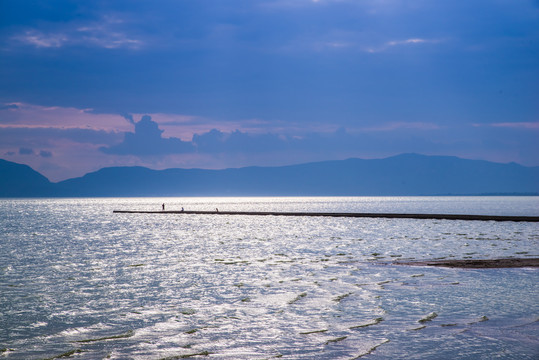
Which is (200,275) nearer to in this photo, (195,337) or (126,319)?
(126,319)

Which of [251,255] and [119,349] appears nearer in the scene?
[119,349]

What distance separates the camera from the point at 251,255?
130 ft

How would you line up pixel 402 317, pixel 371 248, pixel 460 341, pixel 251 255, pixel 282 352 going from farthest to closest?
1. pixel 371 248
2. pixel 251 255
3. pixel 402 317
4. pixel 460 341
5. pixel 282 352

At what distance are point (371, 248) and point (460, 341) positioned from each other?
3121 centimetres

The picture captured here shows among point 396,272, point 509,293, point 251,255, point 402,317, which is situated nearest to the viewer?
point 402,317

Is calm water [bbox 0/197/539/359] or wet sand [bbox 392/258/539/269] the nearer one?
calm water [bbox 0/197/539/359]

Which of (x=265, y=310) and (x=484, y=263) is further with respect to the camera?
(x=484, y=263)

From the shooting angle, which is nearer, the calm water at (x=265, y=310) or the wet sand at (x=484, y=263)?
the calm water at (x=265, y=310)

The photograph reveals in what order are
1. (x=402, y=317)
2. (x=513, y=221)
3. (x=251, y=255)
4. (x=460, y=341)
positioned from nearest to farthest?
1. (x=460, y=341)
2. (x=402, y=317)
3. (x=251, y=255)
4. (x=513, y=221)

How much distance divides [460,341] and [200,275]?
1728 cm

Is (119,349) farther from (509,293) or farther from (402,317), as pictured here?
(509,293)

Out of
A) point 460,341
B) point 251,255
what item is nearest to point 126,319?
point 460,341

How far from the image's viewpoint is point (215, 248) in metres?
46.3

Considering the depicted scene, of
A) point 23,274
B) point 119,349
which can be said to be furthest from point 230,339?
point 23,274
